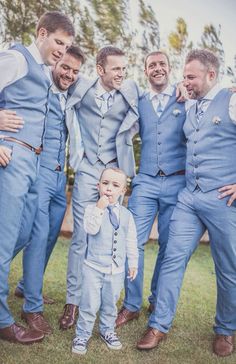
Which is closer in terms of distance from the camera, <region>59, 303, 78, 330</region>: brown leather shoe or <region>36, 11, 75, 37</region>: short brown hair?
<region>36, 11, 75, 37</region>: short brown hair

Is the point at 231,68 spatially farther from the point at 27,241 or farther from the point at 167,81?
the point at 27,241

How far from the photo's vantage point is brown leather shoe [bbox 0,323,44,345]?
111 inches

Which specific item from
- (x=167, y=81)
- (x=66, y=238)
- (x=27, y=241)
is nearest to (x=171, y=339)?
(x=27, y=241)

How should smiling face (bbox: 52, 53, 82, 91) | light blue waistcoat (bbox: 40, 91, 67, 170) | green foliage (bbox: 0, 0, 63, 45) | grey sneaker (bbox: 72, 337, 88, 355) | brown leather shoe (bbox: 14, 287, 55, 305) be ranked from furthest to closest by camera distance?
green foliage (bbox: 0, 0, 63, 45) < brown leather shoe (bbox: 14, 287, 55, 305) < smiling face (bbox: 52, 53, 82, 91) < light blue waistcoat (bbox: 40, 91, 67, 170) < grey sneaker (bbox: 72, 337, 88, 355)

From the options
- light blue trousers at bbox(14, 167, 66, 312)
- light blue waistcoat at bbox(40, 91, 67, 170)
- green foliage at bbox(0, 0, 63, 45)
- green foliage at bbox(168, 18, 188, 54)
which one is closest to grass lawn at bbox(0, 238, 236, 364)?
light blue trousers at bbox(14, 167, 66, 312)

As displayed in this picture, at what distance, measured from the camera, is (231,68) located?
23.9ft

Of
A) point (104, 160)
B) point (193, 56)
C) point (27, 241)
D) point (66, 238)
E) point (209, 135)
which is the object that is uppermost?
point (193, 56)

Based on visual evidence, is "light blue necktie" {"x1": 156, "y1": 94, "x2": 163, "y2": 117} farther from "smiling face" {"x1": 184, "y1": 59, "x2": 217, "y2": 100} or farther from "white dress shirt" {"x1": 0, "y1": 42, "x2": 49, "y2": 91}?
"white dress shirt" {"x1": 0, "y1": 42, "x2": 49, "y2": 91}

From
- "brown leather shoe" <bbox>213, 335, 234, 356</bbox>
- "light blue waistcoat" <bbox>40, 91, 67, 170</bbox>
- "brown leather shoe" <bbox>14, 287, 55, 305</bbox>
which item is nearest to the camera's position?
"brown leather shoe" <bbox>213, 335, 234, 356</bbox>

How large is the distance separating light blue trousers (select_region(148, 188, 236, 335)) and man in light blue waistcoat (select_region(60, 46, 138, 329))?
1.99 feet

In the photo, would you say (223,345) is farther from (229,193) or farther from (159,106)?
(159,106)

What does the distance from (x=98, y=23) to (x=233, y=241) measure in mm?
5049

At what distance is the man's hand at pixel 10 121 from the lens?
2715 millimetres

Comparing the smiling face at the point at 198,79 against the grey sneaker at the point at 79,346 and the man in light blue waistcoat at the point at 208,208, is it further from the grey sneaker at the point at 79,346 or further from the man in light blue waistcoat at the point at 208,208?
the grey sneaker at the point at 79,346
